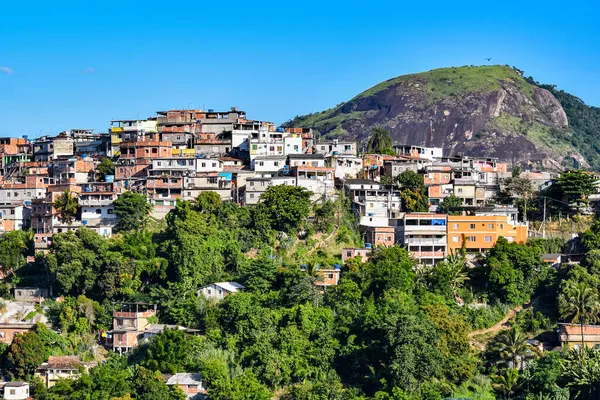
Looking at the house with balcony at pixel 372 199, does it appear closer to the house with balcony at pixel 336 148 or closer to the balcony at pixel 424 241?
the balcony at pixel 424 241

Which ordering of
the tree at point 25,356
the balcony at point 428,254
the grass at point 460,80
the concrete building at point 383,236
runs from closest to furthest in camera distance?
1. the tree at point 25,356
2. the balcony at point 428,254
3. the concrete building at point 383,236
4. the grass at point 460,80

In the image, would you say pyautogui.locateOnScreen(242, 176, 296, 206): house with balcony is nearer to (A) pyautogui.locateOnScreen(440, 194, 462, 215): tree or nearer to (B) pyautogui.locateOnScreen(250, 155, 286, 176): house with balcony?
(B) pyautogui.locateOnScreen(250, 155, 286, 176): house with balcony

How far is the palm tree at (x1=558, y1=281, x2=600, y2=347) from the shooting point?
2959 centimetres

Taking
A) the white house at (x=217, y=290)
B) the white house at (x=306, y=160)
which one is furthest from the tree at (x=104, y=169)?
the white house at (x=217, y=290)

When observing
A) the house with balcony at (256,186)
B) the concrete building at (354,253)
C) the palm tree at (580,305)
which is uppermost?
the house with balcony at (256,186)

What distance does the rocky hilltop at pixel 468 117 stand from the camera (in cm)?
7631

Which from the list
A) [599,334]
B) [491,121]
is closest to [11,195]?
[599,334]

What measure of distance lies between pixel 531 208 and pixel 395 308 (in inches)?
416

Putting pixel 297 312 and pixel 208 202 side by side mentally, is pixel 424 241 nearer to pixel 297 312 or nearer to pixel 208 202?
pixel 297 312

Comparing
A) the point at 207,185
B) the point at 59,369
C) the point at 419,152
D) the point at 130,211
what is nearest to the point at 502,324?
the point at 207,185

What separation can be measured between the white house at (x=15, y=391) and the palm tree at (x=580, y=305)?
54.7ft

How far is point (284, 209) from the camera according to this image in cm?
3416

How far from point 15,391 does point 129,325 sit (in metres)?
4.39

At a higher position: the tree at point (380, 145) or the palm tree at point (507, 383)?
the tree at point (380, 145)
